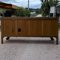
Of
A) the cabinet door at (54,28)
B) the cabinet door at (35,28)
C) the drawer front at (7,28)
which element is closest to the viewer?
the cabinet door at (54,28)

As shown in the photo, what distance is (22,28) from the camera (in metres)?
14.7

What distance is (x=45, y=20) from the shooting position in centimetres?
1446

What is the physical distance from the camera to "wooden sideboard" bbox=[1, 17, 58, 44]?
47.4ft

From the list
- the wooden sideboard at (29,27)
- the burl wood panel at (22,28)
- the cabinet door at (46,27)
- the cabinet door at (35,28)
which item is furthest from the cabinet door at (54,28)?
the burl wood panel at (22,28)

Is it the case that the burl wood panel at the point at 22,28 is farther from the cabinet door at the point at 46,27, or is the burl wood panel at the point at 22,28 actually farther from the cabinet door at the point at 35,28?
the cabinet door at the point at 46,27

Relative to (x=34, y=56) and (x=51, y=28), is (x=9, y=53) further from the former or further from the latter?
(x=51, y=28)

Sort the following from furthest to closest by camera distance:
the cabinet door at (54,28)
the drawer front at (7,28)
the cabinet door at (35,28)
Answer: the drawer front at (7,28) → the cabinet door at (35,28) → the cabinet door at (54,28)

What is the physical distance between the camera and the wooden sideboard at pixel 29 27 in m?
14.4

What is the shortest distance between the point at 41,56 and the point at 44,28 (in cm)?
428

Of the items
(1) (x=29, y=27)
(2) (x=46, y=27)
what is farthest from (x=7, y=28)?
(2) (x=46, y=27)

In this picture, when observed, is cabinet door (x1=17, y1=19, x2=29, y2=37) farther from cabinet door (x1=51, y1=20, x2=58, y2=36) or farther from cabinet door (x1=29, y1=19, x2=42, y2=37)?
cabinet door (x1=51, y1=20, x2=58, y2=36)

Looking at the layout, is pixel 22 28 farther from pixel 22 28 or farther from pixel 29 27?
pixel 29 27

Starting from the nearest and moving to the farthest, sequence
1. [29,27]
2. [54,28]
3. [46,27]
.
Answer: [54,28] → [46,27] → [29,27]

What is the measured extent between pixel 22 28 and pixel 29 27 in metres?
0.39
